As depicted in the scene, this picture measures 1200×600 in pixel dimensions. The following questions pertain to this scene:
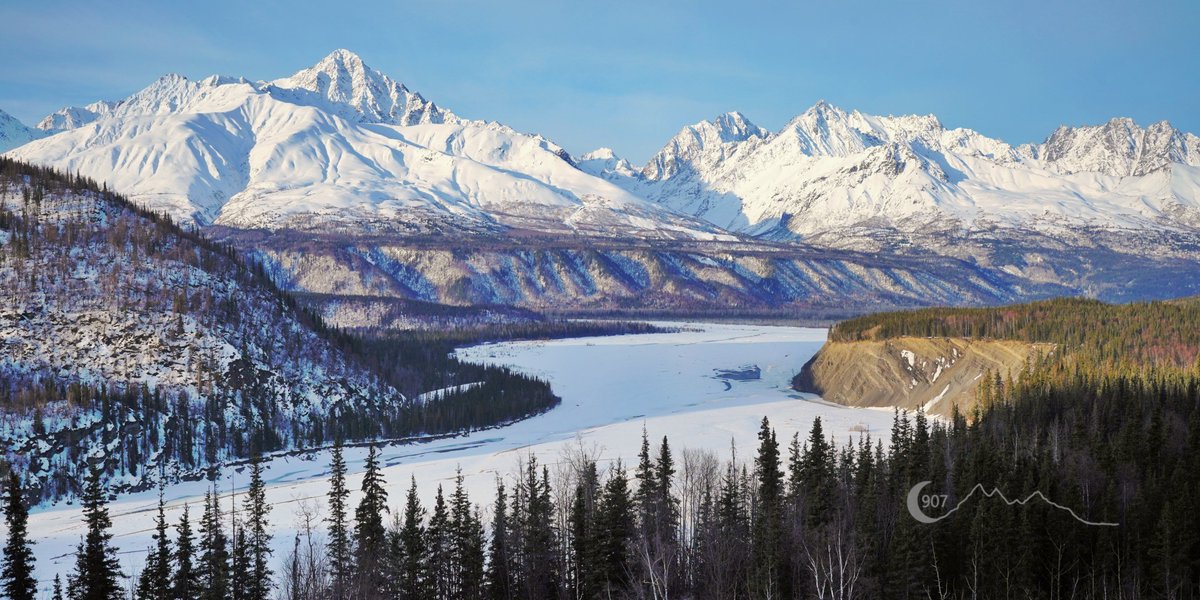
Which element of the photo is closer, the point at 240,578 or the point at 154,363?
the point at 240,578

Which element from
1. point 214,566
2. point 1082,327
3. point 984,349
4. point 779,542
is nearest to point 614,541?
point 779,542

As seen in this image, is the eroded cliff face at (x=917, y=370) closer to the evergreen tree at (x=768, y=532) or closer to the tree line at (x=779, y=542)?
the tree line at (x=779, y=542)

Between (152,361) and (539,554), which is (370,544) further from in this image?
(152,361)

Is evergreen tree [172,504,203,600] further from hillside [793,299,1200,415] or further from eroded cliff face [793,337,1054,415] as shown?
eroded cliff face [793,337,1054,415]

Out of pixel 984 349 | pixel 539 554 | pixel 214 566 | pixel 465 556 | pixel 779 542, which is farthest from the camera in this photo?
pixel 984 349

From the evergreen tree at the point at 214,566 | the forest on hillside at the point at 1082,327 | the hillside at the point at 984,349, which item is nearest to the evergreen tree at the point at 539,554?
the evergreen tree at the point at 214,566

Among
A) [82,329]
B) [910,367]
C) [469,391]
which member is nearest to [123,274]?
[82,329]

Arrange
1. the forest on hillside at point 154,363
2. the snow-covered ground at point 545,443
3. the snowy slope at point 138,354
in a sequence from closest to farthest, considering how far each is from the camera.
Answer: the snow-covered ground at point 545,443, the snowy slope at point 138,354, the forest on hillside at point 154,363
